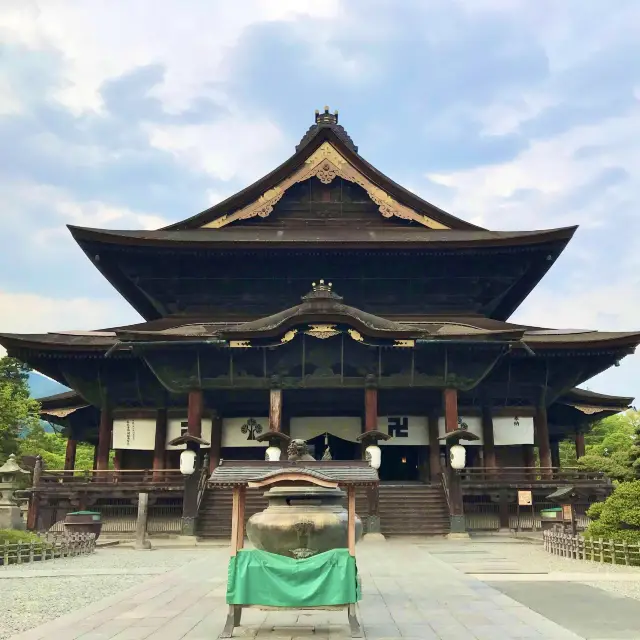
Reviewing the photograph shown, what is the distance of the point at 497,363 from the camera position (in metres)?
24.4

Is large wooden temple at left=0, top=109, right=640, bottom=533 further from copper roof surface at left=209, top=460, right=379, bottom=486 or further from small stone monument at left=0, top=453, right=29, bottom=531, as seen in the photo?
copper roof surface at left=209, top=460, right=379, bottom=486

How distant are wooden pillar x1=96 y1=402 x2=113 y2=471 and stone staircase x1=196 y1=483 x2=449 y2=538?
5.54m

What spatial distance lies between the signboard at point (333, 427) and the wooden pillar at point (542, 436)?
24.0ft

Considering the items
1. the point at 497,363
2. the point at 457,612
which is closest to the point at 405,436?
the point at 497,363

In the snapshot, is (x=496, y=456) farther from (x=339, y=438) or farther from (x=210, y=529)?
(x=210, y=529)

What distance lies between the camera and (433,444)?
24547 mm

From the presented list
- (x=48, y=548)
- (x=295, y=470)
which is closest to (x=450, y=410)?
(x=48, y=548)

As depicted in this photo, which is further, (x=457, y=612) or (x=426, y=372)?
(x=426, y=372)

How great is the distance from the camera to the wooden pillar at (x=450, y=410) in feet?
72.9

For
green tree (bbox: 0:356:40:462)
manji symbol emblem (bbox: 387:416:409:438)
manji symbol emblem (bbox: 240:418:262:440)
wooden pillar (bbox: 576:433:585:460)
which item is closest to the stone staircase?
manji symbol emblem (bbox: 387:416:409:438)

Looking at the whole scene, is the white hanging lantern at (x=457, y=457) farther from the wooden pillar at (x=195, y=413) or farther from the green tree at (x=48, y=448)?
the green tree at (x=48, y=448)

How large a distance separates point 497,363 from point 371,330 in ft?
18.7

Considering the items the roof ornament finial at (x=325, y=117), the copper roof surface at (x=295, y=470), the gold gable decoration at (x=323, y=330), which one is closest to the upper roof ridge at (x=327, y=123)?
the roof ornament finial at (x=325, y=117)

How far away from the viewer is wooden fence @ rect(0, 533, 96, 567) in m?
16.0
